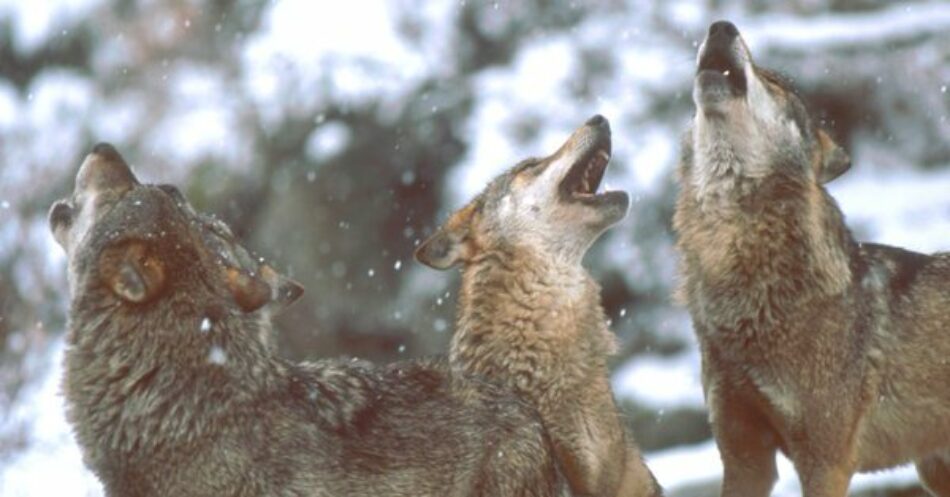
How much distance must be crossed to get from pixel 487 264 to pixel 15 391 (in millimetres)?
5308

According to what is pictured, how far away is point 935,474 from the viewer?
23.0ft

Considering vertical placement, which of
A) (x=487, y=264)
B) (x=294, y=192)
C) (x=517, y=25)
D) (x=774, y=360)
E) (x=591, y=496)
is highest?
(x=517, y=25)

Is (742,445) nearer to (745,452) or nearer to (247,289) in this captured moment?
(745,452)

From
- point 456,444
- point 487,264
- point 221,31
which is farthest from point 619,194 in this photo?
point 221,31

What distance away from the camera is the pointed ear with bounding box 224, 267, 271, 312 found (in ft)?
17.1

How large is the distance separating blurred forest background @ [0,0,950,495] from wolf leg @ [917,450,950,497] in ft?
11.0

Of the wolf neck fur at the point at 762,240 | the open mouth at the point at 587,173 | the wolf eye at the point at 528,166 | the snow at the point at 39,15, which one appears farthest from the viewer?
the snow at the point at 39,15

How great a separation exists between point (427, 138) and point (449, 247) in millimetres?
5550

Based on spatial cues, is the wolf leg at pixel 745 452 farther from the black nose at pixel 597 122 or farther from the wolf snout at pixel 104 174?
the wolf snout at pixel 104 174

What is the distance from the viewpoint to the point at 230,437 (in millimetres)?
4934

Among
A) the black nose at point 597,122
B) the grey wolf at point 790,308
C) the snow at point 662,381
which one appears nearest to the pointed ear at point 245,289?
the black nose at point 597,122

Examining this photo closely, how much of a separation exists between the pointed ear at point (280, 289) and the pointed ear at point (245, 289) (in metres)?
0.40

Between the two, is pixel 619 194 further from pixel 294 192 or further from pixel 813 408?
pixel 294 192

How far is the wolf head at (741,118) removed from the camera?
6352mm
